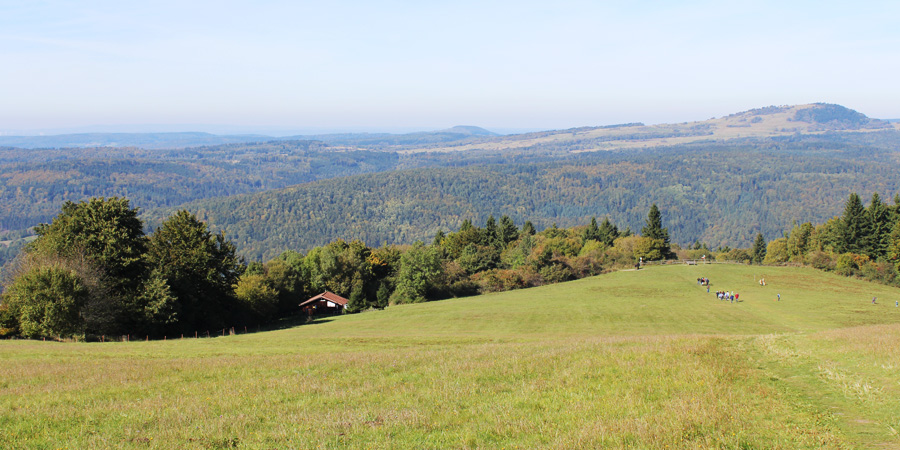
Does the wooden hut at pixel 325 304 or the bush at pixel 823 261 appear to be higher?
the bush at pixel 823 261

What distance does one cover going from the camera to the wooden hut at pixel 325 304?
83.4 metres

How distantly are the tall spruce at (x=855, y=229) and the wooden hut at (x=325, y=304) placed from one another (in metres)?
80.0

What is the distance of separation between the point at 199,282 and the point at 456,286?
43338 millimetres

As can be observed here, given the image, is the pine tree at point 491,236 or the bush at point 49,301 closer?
the bush at point 49,301

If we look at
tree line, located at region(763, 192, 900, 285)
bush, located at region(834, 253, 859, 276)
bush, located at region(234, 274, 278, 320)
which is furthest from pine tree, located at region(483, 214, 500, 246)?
bush, located at region(834, 253, 859, 276)

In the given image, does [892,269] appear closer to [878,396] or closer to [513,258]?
[513,258]

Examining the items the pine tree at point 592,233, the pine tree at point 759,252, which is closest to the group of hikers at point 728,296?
the pine tree at point 592,233

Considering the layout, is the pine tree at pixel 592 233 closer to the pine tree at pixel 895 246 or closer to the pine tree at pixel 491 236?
the pine tree at pixel 491 236

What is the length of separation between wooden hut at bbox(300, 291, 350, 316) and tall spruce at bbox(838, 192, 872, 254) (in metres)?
80.0

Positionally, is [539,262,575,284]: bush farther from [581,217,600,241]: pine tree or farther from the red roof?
[581,217,600,241]: pine tree

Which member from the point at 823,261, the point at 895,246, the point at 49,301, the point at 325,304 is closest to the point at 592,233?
the point at 823,261

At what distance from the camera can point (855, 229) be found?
291ft

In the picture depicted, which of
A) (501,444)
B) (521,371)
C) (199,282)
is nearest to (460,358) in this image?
(521,371)

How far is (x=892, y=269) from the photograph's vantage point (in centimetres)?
7188
